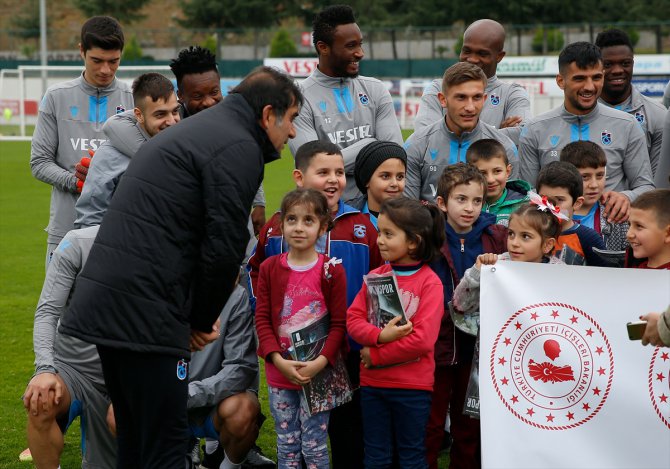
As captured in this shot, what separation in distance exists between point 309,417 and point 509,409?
3.39 ft

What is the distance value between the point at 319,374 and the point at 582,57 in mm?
2717

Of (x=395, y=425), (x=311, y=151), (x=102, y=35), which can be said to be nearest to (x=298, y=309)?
(x=395, y=425)

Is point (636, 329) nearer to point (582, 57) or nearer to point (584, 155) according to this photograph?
point (584, 155)

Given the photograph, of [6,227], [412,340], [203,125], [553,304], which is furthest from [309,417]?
[6,227]

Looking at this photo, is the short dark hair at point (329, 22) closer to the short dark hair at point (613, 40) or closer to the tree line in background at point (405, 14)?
the short dark hair at point (613, 40)

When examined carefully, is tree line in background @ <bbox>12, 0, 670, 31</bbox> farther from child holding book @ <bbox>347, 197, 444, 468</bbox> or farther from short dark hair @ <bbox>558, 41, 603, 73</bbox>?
child holding book @ <bbox>347, 197, 444, 468</bbox>

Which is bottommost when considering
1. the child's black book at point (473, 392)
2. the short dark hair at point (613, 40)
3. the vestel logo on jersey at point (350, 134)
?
the child's black book at point (473, 392)

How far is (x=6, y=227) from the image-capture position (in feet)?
52.7

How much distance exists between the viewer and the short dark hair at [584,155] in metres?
5.47

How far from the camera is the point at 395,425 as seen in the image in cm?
474

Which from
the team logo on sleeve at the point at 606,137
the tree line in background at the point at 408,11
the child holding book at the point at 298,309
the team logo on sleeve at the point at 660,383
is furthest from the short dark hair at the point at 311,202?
the tree line in background at the point at 408,11

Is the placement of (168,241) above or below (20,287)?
above

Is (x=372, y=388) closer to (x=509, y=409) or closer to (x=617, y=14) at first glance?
(x=509, y=409)

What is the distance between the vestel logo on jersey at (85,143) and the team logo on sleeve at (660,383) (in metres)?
4.20
